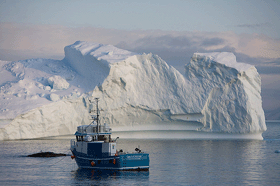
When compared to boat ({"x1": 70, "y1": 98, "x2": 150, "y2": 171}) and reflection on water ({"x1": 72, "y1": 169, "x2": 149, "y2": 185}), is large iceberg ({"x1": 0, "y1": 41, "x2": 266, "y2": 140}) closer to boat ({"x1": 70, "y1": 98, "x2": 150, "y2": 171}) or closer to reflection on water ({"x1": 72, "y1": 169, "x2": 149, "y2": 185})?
boat ({"x1": 70, "y1": 98, "x2": 150, "y2": 171})

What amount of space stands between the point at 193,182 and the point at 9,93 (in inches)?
989

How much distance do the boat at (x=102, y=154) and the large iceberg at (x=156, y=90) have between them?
16.3m

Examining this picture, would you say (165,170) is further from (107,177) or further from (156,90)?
(156,90)

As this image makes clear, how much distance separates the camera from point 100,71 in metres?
40.2

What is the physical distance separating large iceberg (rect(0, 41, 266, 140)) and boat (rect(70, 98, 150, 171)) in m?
16.3

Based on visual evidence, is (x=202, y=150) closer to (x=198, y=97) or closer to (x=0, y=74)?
(x=198, y=97)

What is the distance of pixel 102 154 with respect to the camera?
2181cm

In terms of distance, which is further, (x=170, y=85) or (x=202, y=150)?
(x=170, y=85)

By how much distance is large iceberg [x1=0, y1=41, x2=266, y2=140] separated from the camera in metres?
39.9

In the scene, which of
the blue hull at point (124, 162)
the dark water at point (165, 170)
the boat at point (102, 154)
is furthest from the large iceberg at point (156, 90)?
the blue hull at point (124, 162)

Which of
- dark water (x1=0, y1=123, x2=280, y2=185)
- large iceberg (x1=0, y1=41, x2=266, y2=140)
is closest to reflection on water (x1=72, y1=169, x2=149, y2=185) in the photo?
dark water (x1=0, y1=123, x2=280, y2=185)

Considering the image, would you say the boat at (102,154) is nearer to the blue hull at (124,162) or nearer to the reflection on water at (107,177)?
the blue hull at (124,162)

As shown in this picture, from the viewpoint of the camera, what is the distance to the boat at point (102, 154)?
70.0 feet

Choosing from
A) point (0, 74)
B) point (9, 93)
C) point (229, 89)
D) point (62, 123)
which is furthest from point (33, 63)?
point (229, 89)
